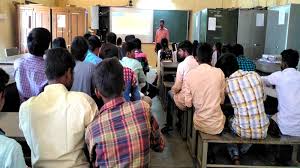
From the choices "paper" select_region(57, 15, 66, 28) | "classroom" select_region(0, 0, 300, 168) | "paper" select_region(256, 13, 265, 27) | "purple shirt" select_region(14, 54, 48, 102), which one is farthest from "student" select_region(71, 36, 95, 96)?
"paper" select_region(57, 15, 66, 28)

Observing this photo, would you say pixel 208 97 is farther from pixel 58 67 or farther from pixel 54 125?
pixel 54 125

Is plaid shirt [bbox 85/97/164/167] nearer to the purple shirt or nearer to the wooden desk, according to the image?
the wooden desk

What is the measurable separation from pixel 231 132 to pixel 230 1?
8596mm

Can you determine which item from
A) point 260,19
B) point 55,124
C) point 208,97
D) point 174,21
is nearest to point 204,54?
point 208,97

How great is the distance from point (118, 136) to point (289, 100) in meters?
1.96

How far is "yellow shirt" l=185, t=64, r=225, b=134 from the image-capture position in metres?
2.97

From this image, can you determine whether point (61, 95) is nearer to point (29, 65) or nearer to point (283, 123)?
point (29, 65)

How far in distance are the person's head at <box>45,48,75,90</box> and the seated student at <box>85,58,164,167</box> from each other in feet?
0.80

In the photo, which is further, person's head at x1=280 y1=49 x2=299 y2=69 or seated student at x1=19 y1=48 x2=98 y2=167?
person's head at x1=280 y1=49 x2=299 y2=69

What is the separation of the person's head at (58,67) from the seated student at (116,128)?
0.24 m

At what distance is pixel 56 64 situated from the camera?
1782 mm

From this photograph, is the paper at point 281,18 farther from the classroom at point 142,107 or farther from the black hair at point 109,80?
the black hair at point 109,80

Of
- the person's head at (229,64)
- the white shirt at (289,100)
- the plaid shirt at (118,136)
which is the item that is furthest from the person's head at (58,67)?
the white shirt at (289,100)

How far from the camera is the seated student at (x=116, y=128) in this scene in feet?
5.16
